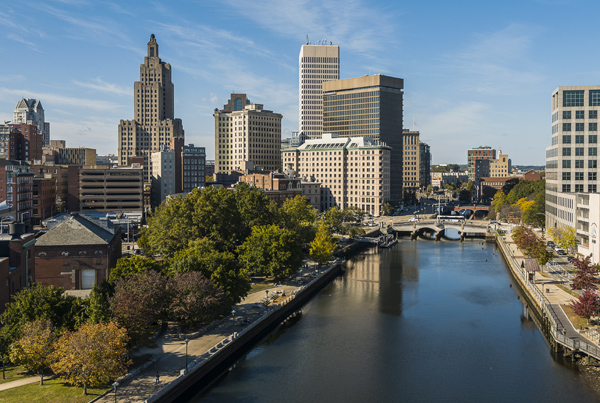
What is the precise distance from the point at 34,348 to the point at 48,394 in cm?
431

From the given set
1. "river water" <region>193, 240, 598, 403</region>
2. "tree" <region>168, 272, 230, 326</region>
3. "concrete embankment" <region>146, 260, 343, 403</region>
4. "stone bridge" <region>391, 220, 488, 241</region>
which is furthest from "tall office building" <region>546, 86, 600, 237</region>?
"tree" <region>168, 272, 230, 326</region>

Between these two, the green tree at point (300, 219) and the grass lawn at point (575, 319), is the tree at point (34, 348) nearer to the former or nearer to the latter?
the grass lawn at point (575, 319)

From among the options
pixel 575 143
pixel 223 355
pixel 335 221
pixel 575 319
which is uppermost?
pixel 575 143

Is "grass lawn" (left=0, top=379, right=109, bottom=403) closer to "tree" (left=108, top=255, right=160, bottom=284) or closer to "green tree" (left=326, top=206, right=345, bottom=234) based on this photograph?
"tree" (left=108, top=255, right=160, bottom=284)

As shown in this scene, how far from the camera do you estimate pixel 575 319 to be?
6794 centimetres

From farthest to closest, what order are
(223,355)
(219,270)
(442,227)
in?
(442,227)
(219,270)
(223,355)

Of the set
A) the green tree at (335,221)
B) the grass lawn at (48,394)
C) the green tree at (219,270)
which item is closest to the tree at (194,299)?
the green tree at (219,270)

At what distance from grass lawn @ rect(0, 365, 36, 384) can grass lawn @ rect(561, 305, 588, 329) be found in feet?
194

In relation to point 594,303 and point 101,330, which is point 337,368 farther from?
point 594,303

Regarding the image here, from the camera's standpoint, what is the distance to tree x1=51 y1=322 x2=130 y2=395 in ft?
150

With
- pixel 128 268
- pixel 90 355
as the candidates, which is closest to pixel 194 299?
pixel 128 268

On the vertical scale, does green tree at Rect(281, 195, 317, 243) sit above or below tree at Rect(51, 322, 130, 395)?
above

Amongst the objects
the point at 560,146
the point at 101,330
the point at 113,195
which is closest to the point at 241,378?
the point at 101,330

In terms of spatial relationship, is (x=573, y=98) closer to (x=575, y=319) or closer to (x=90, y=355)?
(x=575, y=319)
